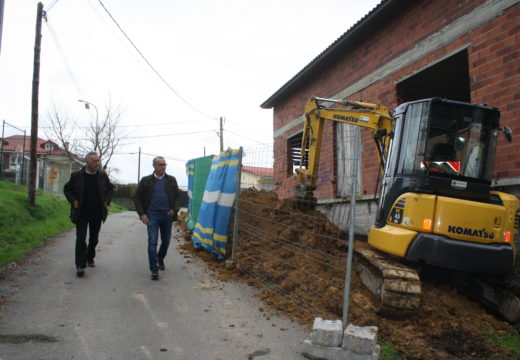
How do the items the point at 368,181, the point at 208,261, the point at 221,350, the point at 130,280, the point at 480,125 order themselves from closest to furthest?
the point at 221,350 < the point at 480,125 < the point at 130,280 < the point at 208,261 < the point at 368,181

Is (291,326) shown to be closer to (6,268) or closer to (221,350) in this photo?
(221,350)

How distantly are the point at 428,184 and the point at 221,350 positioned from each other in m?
2.86

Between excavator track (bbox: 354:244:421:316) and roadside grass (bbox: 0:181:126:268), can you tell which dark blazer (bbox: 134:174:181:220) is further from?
excavator track (bbox: 354:244:421:316)

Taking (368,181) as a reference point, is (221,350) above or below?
below

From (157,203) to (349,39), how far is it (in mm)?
6007

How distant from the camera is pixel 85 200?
564 cm

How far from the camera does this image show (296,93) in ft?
41.0

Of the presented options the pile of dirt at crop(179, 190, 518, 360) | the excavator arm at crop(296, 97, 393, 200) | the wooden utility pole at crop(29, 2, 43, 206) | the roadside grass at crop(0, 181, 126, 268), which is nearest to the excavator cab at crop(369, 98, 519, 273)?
the pile of dirt at crop(179, 190, 518, 360)

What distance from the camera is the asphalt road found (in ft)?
10.8

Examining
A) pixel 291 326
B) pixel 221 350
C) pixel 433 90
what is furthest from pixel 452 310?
pixel 433 90

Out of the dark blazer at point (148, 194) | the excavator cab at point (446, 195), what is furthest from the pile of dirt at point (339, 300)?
the dark blazer at point (148, 194)

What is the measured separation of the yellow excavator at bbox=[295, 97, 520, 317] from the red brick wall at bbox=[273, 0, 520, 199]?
1.00 meters

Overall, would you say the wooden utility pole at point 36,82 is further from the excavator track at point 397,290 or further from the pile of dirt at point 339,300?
the excavator track at point 397,290

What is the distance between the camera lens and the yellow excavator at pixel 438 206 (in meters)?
4.18
